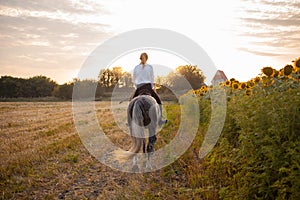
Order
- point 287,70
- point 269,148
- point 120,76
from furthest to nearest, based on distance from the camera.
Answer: point 120,76 → point 287,70 → point 269,148

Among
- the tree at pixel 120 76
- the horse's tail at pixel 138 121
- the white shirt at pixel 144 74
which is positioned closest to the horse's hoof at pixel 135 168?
the horse's tail at pixel 138 121

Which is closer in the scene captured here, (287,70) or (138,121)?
(287,70)

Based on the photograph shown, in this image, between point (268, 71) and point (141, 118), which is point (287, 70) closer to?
point (268, 71)

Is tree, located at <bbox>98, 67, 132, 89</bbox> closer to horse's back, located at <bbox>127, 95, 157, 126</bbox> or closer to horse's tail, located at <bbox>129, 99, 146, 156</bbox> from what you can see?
horse's back, located at <bbox>127, 95, 157, 126</bbox>

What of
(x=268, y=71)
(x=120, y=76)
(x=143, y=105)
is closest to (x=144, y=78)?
(x=143, y=105)

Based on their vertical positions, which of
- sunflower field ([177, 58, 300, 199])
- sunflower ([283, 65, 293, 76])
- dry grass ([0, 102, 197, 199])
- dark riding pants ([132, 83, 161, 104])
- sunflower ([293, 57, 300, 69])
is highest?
sunflower ([293, 57, 300, 69])

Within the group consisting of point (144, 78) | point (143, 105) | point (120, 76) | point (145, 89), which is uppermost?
point (120, 76)

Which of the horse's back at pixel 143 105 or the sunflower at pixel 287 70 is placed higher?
the sunflower at pixel 287 70

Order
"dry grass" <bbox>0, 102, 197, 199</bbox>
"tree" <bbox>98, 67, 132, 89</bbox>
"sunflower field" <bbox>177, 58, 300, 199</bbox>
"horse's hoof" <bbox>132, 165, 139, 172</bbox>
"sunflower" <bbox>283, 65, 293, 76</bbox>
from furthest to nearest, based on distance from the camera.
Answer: "tree" <bbox>98, 67, 132, 89</bbox>, "horse's hoof" <bbox>132, 165, 139, 172</bbox>, "sunflower" <bbox>283, 65, 293, 76</bbox>, "dry grass" <bbox>0, 102, 197, 199</bbox>, "sunflower field" <bbox>177, 58, 300, 199</bbox>

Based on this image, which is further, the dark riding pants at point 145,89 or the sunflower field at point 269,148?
the dark riding pants at point 145,89

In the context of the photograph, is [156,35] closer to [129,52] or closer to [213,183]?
[129,52]

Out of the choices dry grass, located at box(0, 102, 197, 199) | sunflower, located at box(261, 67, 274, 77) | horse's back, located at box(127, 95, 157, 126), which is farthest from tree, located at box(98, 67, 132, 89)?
sunflower, located at box(261, 67, 274, 77)

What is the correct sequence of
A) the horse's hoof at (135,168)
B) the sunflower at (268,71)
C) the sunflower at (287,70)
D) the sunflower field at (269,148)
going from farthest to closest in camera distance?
1. the horse's hoof at (135,168)
2. the sunflower at (268,71)
3. the sunflower at (287,70)
4. the sunflower field at (269,148)

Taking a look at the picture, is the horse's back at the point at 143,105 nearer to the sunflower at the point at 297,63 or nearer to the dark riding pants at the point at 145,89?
the dark riding pants at the point at 145,89
